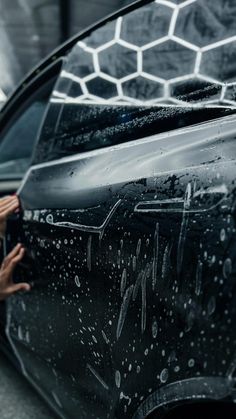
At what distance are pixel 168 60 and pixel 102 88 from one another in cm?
28

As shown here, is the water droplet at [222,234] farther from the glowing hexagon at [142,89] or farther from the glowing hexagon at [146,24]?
the glowing hexagon at [146,24]

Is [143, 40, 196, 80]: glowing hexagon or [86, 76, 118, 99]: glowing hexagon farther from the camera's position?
[86, 76, 118, 99]: glowing hexagon

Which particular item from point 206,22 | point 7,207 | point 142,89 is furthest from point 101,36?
point 7,207

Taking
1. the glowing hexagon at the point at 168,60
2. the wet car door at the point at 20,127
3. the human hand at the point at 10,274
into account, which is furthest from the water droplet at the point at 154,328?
the wet car door at the point at 20,127

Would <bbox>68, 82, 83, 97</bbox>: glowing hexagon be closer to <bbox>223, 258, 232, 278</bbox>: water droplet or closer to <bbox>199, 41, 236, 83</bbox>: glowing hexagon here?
<bbox>199, 41, 236, 83</bbox>: glowing hexagon

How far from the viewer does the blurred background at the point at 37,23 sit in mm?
13745

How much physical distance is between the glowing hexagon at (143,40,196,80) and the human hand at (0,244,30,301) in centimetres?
85

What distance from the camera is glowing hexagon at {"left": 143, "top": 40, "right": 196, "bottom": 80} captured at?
4.69 feet

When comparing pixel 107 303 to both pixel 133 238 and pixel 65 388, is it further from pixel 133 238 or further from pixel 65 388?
pixel 65 388

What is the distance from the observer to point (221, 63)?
131cm

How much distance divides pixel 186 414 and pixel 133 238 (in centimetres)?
44

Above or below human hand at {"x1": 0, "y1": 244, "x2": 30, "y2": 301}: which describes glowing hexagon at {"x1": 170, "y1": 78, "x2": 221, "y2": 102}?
above

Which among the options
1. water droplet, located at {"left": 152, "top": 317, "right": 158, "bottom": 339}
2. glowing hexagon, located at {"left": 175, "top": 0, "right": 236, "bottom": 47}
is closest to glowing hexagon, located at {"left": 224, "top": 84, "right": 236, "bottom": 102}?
glowing hexagon, located at {"left": 175, "top": 0, "right": 236, "bottom": 47}

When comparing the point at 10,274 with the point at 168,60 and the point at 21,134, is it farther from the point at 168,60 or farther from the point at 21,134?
the point at 168,60
